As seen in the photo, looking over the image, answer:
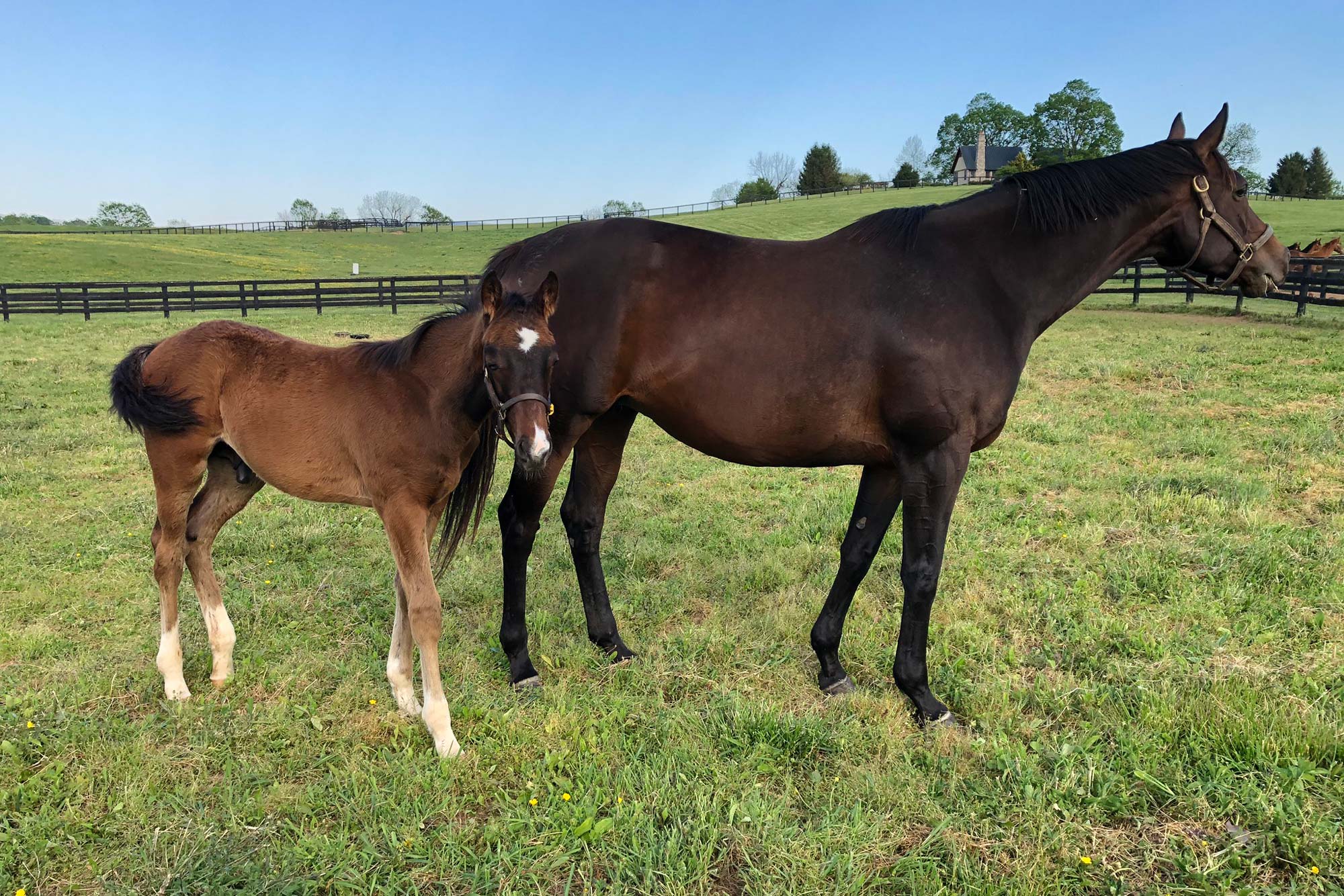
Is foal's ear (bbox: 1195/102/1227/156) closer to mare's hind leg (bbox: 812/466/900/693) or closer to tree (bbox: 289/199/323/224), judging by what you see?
mare's hind leg (bbox: 812/466/900/693)

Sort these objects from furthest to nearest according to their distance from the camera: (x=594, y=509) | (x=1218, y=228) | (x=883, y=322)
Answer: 1. (x=594, y=509)
2. (x=1218, y=228)
3. (x=883, y=322)

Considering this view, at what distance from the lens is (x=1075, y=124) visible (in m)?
71.6

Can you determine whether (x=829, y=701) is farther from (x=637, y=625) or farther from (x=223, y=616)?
(x=223, y=616)

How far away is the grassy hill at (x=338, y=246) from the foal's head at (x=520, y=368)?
29732 mm

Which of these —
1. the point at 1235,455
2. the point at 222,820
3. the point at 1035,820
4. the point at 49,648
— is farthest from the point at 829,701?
the point at 1235,455

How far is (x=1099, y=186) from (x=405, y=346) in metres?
3.39

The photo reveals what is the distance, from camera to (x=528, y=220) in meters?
76.8

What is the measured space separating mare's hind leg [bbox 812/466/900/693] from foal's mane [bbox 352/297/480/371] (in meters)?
2.16

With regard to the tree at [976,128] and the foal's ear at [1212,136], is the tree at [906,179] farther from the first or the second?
the foal's ear at [1212,136]

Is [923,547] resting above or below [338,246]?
below

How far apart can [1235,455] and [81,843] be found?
880 centimetres

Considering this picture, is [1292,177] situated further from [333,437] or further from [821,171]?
[333,437]

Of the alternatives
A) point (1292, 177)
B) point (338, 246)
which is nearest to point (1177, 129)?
point (338, 246)

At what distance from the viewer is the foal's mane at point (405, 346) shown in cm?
332
